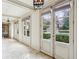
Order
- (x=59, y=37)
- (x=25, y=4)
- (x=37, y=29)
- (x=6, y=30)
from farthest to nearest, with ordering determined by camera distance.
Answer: (x=6, y=30) → (x=37, y=29) → (x=25, y=4) → (x=59, y=37)

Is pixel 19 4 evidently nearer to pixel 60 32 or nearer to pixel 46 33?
pixel 46 33

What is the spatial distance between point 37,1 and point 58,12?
6.75ft

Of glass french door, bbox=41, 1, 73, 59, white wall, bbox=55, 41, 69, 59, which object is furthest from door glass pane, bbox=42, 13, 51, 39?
white wall, bbox=55, 41, 69, 59

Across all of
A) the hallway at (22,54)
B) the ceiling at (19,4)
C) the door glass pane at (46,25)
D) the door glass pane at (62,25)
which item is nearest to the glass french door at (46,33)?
the door glass pane at (46,25)

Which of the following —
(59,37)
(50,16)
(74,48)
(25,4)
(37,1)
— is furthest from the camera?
(25,4)

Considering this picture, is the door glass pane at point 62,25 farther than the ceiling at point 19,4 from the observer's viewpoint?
No

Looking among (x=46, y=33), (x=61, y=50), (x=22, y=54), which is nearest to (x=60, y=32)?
(x=61, y=50)

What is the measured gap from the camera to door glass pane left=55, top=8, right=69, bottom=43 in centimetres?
402

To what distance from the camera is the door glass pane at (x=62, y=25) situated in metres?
4.02

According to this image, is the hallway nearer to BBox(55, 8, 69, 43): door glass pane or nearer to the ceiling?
BBox(55, 8, 69, 43): door glass pane

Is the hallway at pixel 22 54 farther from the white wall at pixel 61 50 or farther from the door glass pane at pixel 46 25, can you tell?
the door glass pane at pixel 46 25

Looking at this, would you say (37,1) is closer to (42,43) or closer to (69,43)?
(69,43)

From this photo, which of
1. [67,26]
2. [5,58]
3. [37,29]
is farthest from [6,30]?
[67,26]

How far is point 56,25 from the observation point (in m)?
4.70
